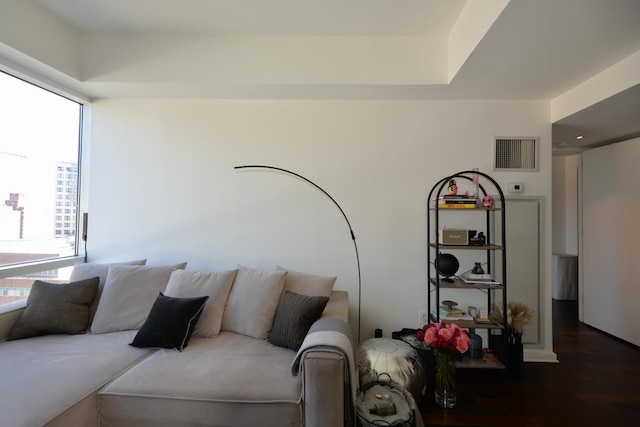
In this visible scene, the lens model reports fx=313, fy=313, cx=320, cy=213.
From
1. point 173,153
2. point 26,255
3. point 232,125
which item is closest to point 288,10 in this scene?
point 232,125

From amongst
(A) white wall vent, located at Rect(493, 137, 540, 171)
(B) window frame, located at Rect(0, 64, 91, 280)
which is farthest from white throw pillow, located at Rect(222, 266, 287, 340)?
(A) white wall vent, located at Rect(493, 137, 540, 171)

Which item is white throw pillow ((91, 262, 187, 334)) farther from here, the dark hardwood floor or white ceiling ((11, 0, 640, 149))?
the dark hardwood floor

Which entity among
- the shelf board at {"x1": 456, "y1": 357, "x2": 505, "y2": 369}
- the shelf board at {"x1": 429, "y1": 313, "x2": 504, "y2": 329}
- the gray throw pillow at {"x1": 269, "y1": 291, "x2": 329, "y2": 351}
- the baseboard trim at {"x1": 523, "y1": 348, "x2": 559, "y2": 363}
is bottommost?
the baseboard trim at {"x1": 523, "y1": 348, "x2": 559, "y2": 363}

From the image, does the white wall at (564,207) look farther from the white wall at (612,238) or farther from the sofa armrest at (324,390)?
the sofa armrest at (324,390)

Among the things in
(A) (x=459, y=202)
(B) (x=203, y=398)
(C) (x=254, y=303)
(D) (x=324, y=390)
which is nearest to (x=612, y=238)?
(A) (x=459, y=202)

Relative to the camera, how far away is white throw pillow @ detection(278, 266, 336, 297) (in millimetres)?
2426

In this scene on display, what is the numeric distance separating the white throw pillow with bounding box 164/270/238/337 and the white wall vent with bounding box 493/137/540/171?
105 inches

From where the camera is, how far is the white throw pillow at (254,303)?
2.29 meters

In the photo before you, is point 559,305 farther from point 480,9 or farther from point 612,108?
point 480,9

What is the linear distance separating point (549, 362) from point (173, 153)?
13.5 feet

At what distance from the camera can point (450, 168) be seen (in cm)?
300

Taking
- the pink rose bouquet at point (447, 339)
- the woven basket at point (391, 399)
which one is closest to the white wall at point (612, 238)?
the pink rose bouquet at point (447, 339)

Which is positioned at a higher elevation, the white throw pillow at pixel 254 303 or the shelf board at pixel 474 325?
the white throw pillow at pixel 254 303

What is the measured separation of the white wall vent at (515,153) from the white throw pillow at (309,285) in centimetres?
197
